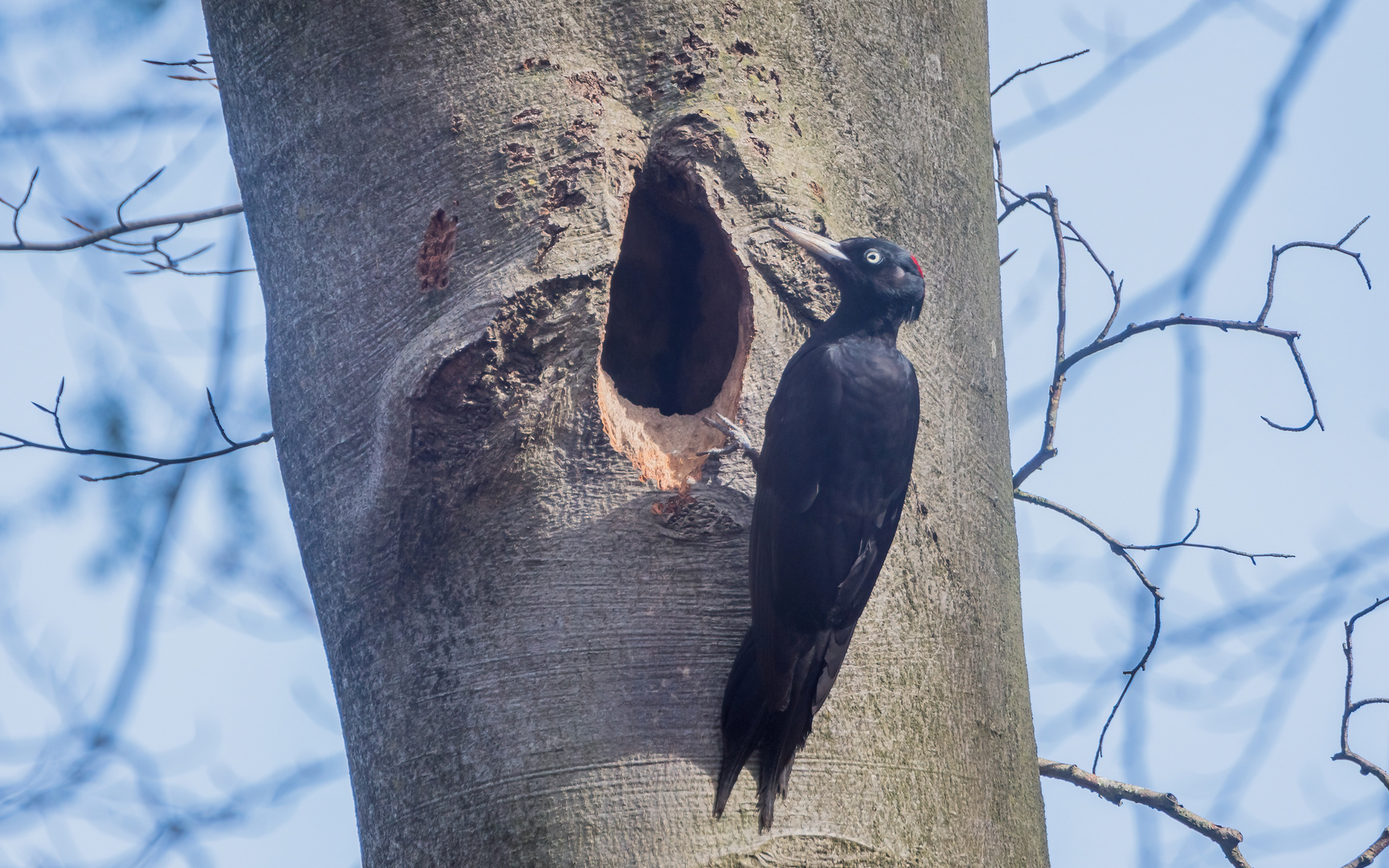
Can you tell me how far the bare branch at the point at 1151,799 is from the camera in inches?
98.0

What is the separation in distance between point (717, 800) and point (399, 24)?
1335 mm

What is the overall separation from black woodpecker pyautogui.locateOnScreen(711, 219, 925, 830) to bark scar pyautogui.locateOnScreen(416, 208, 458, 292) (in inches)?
20.5

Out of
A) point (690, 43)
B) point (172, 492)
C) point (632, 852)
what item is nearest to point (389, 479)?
point (632, 852)

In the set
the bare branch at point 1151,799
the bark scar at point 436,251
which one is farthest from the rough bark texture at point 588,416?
the bare branch at point 1151,799

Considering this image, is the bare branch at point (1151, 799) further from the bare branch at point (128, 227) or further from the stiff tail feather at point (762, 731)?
the bare branch at point (128, 227)

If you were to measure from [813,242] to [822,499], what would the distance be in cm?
44

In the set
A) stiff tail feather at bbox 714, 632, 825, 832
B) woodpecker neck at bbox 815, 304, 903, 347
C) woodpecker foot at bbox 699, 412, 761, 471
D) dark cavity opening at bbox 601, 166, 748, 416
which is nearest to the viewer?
stiff tail feather at bbox 714, 632, 825, 832

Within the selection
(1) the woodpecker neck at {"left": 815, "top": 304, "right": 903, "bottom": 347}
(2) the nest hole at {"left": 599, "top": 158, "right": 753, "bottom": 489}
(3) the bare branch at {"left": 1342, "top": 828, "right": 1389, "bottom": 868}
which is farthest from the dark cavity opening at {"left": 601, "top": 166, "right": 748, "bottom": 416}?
(3) the bare branch at {"left": 1342, "top": 828, "right": 1389, "bottom": 868}

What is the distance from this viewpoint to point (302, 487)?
73.7 inches

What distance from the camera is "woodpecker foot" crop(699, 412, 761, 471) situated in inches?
71.2

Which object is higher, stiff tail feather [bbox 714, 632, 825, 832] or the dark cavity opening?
the dark cavity opening

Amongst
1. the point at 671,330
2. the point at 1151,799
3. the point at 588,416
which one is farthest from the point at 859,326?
the point at 1151,799

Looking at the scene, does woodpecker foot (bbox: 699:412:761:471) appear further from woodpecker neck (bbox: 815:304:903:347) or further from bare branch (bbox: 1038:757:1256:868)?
bare branch (bbox: 1038:757:1256:868)

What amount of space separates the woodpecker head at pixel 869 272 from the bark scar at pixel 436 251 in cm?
52
